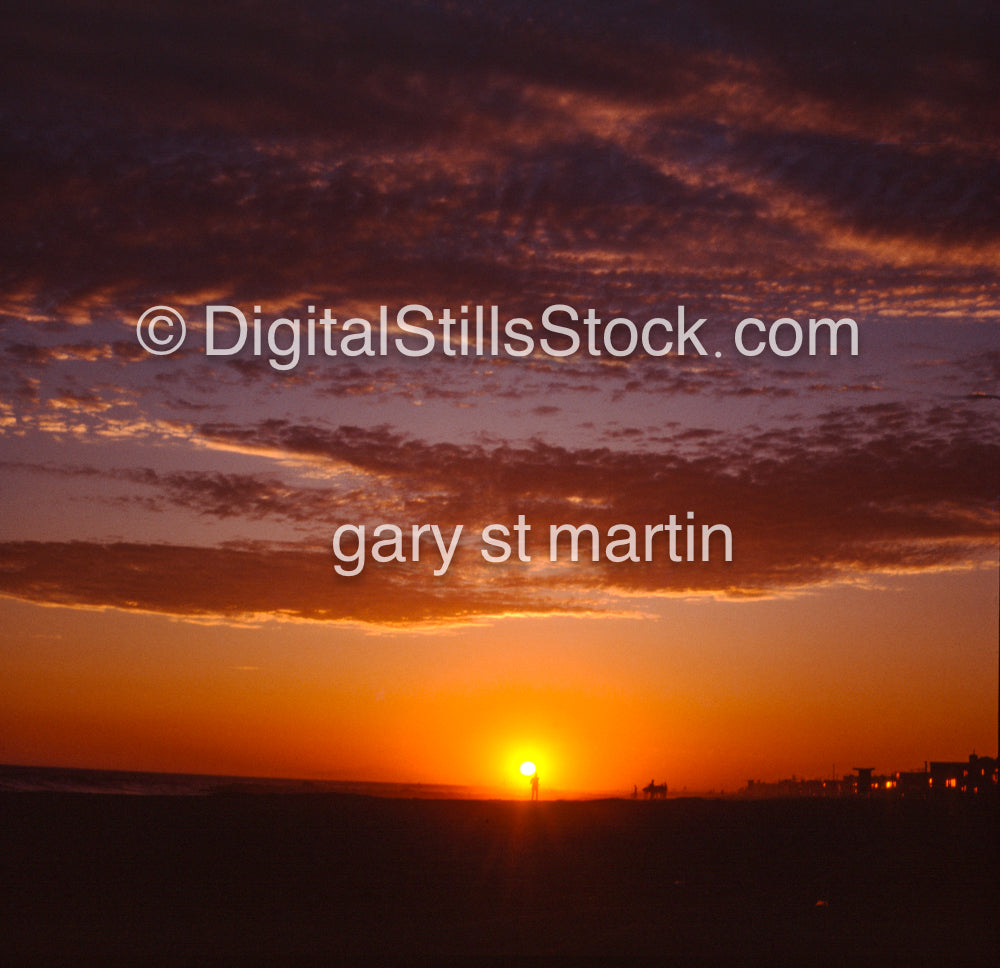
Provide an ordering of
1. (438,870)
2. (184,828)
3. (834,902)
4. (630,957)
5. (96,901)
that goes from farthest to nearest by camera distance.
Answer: (184,828)
(438,870)
(834,902)
(96,901)
(630,957)

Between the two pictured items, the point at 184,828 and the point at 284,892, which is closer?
the point at 284,892

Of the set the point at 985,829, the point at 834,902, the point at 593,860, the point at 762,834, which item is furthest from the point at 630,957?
the point at 985,829

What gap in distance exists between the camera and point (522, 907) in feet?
63.4

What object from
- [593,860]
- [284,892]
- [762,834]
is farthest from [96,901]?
[762,834]

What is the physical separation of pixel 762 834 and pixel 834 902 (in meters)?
15.2

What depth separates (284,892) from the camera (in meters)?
20.6

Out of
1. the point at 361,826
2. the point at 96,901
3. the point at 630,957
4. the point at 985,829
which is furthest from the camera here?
the point at 985,829

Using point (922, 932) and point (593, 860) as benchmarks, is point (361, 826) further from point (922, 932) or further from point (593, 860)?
point (922, 932)

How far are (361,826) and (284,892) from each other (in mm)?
14692

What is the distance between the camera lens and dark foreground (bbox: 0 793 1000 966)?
601 inches

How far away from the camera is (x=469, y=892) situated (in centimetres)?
2119

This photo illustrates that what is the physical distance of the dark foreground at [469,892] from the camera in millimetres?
15258

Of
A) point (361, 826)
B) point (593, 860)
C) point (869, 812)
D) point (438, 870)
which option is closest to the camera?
point (438, 870)

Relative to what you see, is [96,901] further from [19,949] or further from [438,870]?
[438,870]
